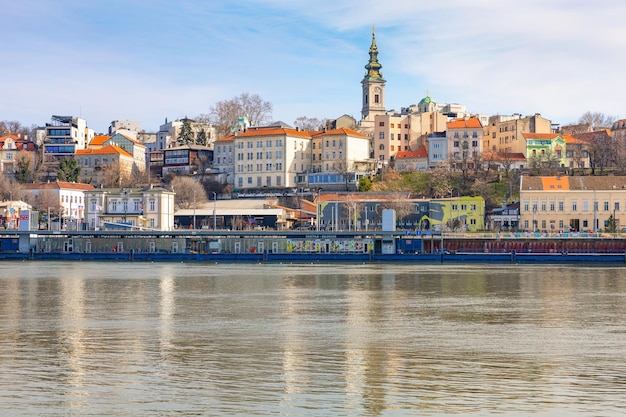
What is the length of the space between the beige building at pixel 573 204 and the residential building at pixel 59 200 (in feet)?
160

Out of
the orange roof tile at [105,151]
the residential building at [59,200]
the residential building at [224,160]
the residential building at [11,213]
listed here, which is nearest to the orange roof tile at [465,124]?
the residential building at [224,160]

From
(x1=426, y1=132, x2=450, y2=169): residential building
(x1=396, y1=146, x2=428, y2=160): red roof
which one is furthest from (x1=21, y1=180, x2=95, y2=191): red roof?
(x1=426, y1=132, x2=450, y2=169): residential building

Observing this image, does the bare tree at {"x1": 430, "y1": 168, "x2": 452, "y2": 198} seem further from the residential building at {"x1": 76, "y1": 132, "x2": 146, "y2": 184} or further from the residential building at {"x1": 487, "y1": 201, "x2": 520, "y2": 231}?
the residential building at {"x1": 76, "y1": 132, "x2": 146, "y2": 184}

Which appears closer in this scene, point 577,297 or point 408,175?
point 577,297

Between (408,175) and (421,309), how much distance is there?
7209cm

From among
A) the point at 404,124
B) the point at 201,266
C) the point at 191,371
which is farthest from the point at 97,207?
the point at 191,371

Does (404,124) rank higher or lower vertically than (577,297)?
higher

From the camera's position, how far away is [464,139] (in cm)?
11756

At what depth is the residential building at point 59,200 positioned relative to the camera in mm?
109256

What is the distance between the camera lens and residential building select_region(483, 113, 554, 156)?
117m

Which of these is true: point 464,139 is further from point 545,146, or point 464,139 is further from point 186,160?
point 186,160

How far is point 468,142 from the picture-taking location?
117688 mm

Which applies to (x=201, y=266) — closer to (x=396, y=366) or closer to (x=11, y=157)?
(x=396, y=366)

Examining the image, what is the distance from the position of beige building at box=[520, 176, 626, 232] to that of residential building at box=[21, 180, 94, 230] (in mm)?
48747
